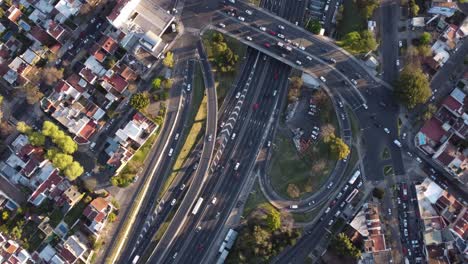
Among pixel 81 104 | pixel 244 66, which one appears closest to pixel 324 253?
pixel 244 66

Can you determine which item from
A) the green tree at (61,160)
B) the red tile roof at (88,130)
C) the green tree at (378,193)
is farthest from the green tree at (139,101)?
the green tree at (378,193)

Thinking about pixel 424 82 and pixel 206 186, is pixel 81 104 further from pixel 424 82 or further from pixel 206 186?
pixel 424 82

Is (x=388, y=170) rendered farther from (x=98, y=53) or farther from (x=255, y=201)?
(x=98, y=53)

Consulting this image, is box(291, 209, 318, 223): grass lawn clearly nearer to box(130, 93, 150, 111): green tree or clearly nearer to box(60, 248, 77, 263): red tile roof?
box(130, 93, 150, 111): green tree

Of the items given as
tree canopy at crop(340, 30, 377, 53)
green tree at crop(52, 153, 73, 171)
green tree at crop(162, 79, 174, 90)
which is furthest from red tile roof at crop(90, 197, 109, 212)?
tree canopy at crop(340, 30, 377, 53)

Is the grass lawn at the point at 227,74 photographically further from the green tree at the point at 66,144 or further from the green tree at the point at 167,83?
the green tree at the point at 66,144
